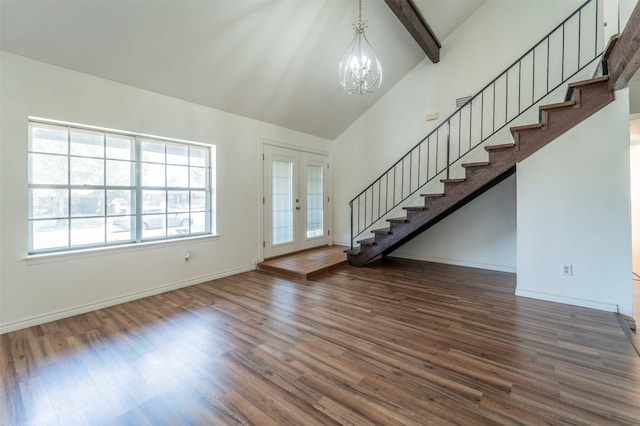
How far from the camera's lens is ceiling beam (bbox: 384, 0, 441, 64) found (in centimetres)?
370

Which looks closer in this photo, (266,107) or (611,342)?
(611,342)

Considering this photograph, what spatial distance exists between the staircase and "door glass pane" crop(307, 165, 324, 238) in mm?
1991

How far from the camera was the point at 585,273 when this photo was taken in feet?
10.0

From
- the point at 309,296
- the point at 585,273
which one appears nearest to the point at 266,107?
the point at 309,296

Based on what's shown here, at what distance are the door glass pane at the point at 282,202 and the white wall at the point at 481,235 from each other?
2685 mm

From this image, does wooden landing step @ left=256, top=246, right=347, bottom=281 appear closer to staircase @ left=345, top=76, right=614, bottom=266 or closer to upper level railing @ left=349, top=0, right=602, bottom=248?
staircase @ left=345, top=76, right=614, bottom=266

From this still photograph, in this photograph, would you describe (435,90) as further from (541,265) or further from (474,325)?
(474,325)

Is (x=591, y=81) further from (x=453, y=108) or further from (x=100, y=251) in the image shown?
(x=100, y=251)

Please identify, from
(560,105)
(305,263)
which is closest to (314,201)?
(305,263)

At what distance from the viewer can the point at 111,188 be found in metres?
3.32

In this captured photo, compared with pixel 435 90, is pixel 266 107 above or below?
below

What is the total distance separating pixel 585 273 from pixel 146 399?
4.29 m

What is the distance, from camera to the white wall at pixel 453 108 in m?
4.42

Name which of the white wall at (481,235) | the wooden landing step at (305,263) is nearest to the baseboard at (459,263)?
the white wall at (481,235)
